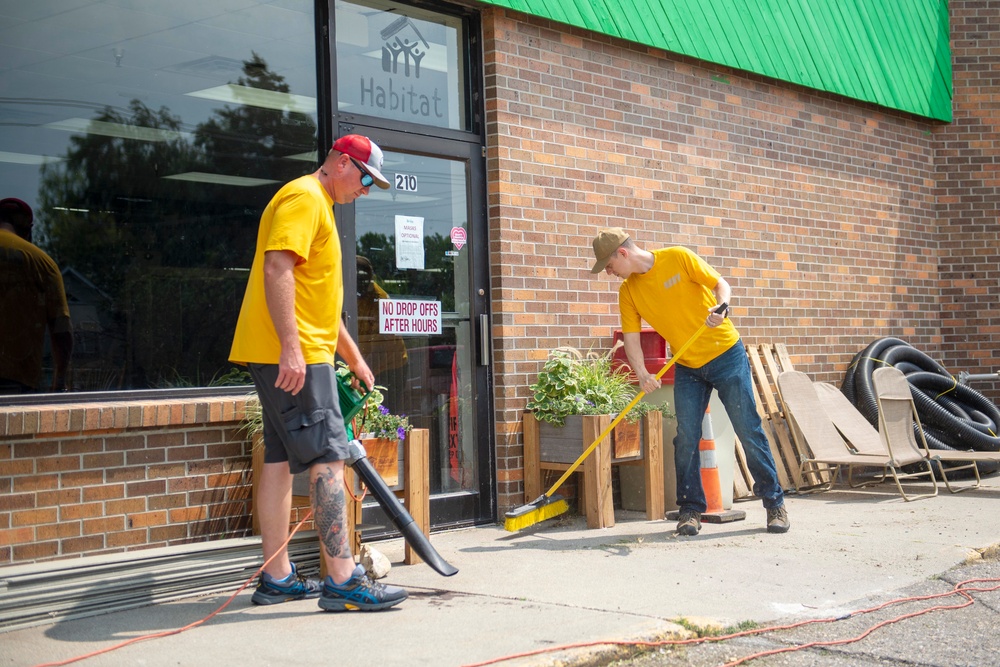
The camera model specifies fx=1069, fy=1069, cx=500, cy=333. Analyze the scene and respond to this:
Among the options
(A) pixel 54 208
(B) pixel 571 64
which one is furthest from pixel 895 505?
(A) pixel 54 208

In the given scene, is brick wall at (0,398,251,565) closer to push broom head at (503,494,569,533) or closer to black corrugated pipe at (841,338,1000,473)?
push broom head at (503,494,569,533)

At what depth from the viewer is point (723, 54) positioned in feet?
30.5

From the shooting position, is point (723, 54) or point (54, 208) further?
point (723, 54)

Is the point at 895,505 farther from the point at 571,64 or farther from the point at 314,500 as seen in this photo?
the point at 314,500

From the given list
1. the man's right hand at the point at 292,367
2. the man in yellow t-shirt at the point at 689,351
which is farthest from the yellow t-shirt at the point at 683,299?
the man's right hand at the point at 292,367

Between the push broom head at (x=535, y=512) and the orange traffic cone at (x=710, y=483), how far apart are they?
0.80 meters

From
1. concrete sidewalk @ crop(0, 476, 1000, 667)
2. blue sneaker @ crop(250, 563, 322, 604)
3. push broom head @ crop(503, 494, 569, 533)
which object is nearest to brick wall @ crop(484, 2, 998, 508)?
push broom head @ crop(503, 494, 569, 533)

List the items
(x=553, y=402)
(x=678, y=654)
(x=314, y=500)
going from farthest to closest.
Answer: (x=553, y=402)
(x=314, y=500)
(x=678, y=654)

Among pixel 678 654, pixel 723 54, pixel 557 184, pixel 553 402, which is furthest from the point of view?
pixel 723 54

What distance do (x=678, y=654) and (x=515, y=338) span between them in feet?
11.9

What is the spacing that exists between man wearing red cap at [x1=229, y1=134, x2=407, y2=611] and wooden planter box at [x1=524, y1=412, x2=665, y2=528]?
2534 millimetres

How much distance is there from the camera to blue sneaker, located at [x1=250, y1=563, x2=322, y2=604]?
203 inches

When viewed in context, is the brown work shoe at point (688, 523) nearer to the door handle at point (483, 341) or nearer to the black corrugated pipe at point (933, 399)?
the door handle at point (483, 341)

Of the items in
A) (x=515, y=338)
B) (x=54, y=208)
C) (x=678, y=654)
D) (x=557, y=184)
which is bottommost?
(x=678, y=654)
